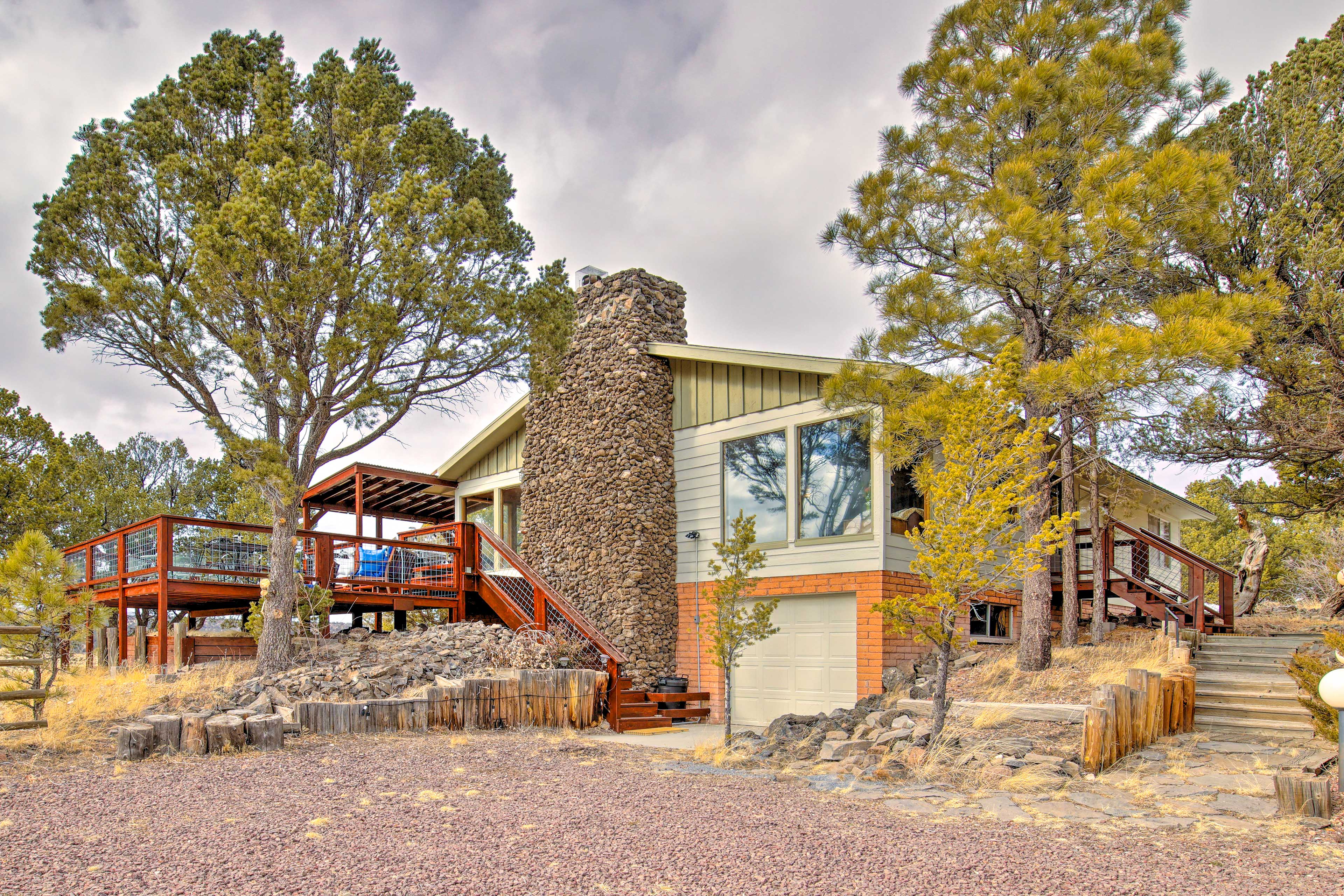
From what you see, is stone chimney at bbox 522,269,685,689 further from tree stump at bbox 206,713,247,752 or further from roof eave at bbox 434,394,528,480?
tree stump at bbox 206,713,247,752

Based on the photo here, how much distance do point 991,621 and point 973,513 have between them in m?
6.28

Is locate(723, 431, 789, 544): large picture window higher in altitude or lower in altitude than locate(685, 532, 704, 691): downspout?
higher

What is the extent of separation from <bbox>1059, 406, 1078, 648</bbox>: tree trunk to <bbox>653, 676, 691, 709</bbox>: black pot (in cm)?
490

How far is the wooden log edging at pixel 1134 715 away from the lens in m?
6.09

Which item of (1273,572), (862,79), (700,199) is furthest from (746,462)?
(1273,572)

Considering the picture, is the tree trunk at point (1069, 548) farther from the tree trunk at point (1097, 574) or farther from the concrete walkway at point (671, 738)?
the concrete walkway at point (671, 738)

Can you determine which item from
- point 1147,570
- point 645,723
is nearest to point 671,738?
point 645,723

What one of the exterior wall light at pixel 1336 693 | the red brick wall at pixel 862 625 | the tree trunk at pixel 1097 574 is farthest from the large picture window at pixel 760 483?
the exterior wall light at pixel 1336 693

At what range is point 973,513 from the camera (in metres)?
6.54

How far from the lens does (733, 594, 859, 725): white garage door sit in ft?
34.6

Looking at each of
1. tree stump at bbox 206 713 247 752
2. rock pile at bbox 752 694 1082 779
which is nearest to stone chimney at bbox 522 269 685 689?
rock pile at bbox 752 694 1082 779

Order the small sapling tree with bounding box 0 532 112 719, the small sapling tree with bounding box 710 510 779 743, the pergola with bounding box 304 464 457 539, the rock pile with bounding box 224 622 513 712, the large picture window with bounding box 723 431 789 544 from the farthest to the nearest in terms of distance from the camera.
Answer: the pergola with bounding box 304 464 457 539 → the large picture window with bounding box 723 431 789 544 → the rock pile with bounding box 224 622 513 712 → the small sapling tree with bounding box 710 510 779 743 → the small sapling tree with bounding box 0 532 112 719

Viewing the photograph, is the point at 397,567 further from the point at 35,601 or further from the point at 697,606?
the point at 35,601

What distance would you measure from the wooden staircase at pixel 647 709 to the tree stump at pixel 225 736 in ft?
14.4
